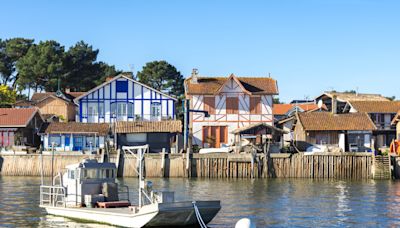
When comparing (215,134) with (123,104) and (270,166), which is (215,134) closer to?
(123,104)

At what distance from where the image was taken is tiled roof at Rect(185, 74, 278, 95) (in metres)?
71.4

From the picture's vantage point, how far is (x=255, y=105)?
2813 inches

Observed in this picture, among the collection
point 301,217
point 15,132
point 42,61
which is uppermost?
point 42,61

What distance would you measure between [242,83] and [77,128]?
17460mm

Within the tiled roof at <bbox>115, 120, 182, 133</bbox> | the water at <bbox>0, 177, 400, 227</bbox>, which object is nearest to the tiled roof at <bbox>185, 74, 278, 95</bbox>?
the tiled roof at <bbox>115, 120, 182, 133</bbox>

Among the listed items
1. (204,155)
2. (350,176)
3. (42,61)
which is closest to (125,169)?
(204,155)

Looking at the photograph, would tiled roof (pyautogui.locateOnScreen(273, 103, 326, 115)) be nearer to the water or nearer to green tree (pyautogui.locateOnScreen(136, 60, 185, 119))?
green tree (pyautogui.locateOnScreen(136, 60, 185, 119))

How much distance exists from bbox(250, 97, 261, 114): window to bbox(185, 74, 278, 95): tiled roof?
0.74m

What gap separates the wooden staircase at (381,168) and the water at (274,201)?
6.87 ft

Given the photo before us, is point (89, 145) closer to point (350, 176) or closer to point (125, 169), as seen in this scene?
point (125, 169)

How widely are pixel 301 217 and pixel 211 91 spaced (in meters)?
37.0

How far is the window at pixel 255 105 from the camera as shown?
71375mm

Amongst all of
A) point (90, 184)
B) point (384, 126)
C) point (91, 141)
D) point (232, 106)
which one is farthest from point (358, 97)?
point (90, 184)

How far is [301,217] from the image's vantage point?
35344mm
